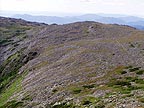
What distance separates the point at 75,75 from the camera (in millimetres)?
66562

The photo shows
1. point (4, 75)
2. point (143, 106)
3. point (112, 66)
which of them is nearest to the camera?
point (143, 106)

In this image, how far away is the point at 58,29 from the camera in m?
150

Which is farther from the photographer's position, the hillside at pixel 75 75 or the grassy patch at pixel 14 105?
the grassy patch at pixel 14 105

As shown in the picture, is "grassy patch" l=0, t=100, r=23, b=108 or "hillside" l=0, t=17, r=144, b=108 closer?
"hillside" l=0, t=17, r=144, b=108

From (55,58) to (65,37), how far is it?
37.9m

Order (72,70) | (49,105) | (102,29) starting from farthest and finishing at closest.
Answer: (102,29), (72,70), (49,105)

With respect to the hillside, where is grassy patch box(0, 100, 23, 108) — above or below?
below

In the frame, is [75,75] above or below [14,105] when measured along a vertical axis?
above

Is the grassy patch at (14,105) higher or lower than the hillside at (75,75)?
lower

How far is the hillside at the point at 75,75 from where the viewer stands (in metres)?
45.7

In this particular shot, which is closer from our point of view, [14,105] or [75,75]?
[14,105]

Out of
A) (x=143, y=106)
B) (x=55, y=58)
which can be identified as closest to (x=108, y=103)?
(x=143, y=106)

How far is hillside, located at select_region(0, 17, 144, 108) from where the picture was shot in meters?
45.7

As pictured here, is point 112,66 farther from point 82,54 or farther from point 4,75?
point 4,75
